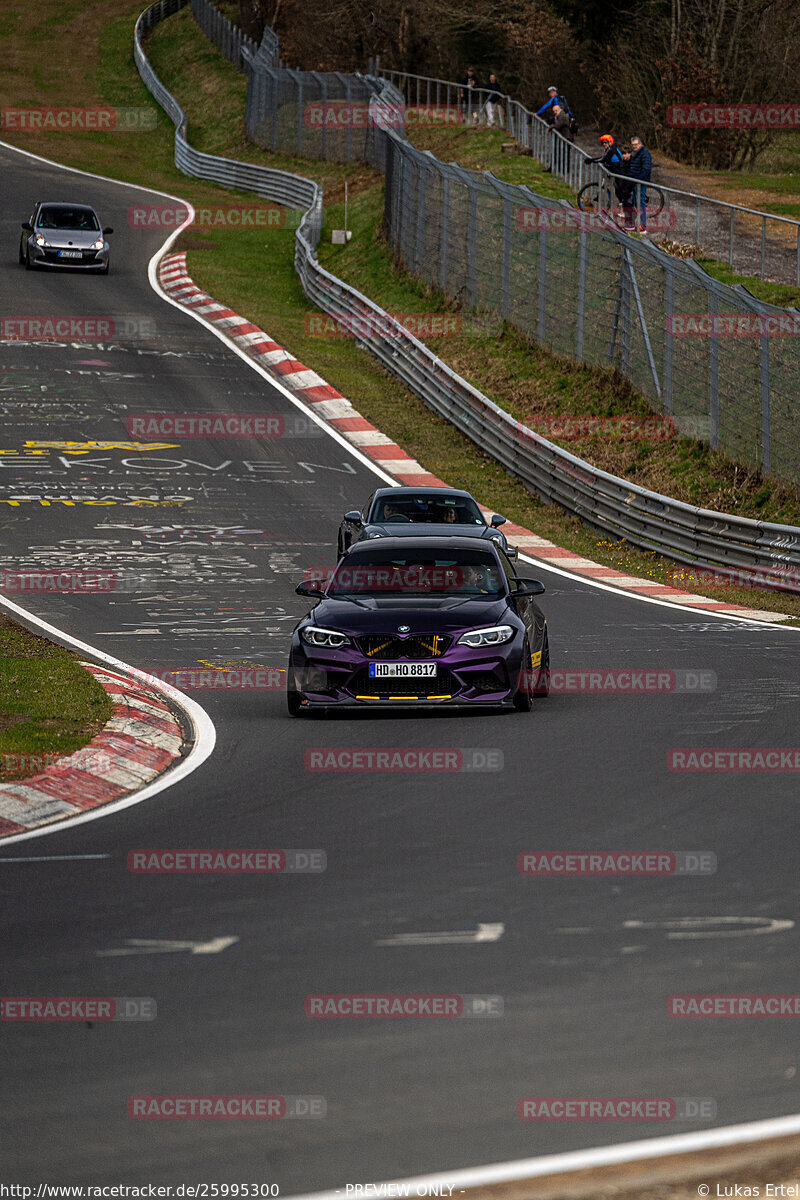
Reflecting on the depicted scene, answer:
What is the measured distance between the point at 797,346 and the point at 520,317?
11.6m

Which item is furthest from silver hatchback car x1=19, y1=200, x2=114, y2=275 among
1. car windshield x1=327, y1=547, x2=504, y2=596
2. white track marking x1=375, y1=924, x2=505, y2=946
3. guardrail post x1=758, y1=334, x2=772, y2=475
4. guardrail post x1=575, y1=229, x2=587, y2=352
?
white track marking x1=375, y1=924, x2=505, y2=946

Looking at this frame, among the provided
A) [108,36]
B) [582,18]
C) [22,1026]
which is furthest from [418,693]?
[108,36]

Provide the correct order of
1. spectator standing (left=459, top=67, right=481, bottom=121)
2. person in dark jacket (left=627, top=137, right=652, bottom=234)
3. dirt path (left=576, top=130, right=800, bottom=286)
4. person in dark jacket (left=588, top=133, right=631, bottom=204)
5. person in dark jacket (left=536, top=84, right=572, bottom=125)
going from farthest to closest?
spectator standing (left=459, top=67, right=481, bottom=121) → person in dark jacket (left=536, top=84, right=572, bottom=125) → person in dark jacket (left=588, top=133, right=631, bottom=204) → person in dark jacket (left=627, top=137, right=652, bottom=234) → dirt path (left=576, top=130, right=800, bottom=286)

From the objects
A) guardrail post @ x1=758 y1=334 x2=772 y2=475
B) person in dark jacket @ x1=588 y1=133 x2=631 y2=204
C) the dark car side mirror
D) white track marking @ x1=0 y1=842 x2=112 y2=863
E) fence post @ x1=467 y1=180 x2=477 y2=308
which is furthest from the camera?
fence post @ x1=467 y1=180 x2=477 y2=308

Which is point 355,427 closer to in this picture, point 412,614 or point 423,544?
point 423,544

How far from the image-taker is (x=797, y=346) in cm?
2153

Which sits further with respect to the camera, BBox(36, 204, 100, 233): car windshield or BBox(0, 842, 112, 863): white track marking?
BBox(36, 204, 100, 233): car windshield

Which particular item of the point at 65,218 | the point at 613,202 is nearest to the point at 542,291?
the point at 613,202

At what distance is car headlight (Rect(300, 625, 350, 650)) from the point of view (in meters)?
12.4

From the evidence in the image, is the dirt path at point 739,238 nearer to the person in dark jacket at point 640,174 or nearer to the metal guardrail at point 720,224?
the metal guardrail at point 720,224

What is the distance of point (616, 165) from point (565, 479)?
10300 mm

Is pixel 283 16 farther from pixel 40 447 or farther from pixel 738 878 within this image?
pixel 738 878

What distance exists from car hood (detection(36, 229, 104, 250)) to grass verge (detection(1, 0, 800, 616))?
2885 millimetres

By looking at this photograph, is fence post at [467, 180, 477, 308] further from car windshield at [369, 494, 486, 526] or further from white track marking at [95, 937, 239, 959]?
white track marking at [95, 937, 239, 959]
